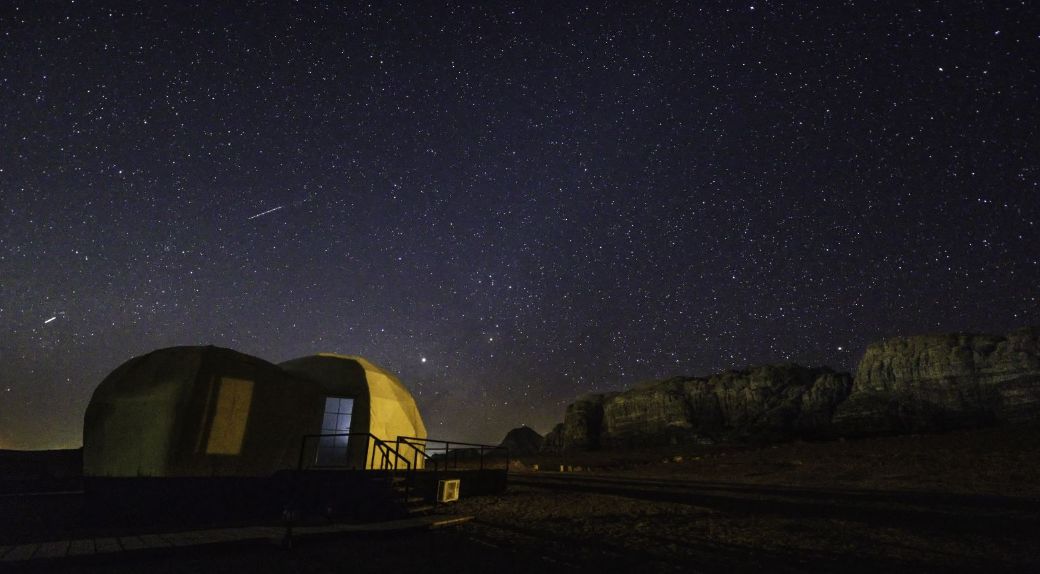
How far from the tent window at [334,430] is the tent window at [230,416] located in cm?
338

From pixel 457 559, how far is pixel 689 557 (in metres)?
3.28

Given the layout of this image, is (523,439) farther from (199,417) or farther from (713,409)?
(199,417)

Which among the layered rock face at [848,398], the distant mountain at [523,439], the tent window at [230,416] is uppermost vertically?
the layered rock face at [848,398]

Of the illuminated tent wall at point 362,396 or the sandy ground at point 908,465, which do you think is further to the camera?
the sandy ground at point 908,465

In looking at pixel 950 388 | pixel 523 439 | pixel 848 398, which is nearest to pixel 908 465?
pixel 950 388

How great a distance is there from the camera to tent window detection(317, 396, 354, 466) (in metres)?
18.0

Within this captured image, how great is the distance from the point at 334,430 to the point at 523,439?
113654 millimetres

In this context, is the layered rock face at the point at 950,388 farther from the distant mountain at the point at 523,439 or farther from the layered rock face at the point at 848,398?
the distant mountain at the point at 523,439

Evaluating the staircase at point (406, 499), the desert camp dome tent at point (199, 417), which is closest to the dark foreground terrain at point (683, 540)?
the staircase at point (406, 499)

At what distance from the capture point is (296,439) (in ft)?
53.1

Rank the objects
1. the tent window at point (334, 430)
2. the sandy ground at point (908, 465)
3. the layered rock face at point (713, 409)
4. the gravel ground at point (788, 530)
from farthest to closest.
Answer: the layered rock face at point (713, 409)
the sandy ground at point (908, 465)
the tent window at point (334, 430)
the gravel ground at point (788, 530)

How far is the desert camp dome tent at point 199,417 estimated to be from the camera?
535 inches

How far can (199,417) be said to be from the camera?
14.0 metres

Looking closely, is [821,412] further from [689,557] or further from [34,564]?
[34,564]
